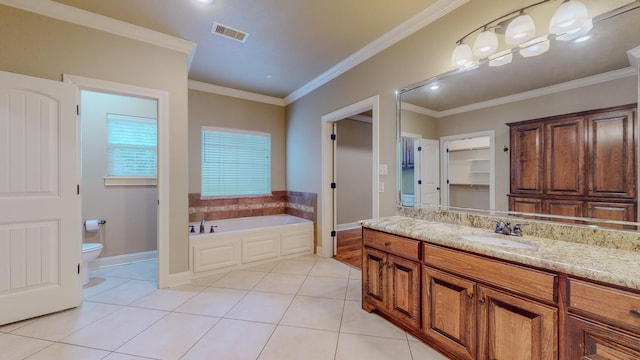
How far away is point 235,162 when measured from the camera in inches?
168

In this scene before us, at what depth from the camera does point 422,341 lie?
1767mm

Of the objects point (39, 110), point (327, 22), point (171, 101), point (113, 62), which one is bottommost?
point (39, 110)

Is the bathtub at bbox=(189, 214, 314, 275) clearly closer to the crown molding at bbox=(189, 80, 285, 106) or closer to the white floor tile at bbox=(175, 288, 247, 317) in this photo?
the white floor tile at bbox=(175, 288, 247, 317)

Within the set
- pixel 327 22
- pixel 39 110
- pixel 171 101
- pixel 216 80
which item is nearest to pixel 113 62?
pixel 171 101

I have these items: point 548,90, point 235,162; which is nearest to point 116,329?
point 235,162

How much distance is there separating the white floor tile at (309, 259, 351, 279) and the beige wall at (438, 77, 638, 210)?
1.87 m

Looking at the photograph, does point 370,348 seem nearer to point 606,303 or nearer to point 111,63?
point 606,303

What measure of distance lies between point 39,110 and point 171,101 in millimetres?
994

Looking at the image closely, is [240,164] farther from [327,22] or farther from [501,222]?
[501,222]

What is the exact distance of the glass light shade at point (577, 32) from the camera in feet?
4.70

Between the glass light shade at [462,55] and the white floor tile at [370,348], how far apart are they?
212cm

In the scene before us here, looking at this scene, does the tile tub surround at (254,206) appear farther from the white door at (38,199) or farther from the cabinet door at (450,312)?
the cabinet door at (450,312)

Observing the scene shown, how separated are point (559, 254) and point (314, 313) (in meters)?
1.71

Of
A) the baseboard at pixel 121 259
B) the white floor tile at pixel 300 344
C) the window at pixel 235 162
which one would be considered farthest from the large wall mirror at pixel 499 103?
the baseboard at pixel 121 259
